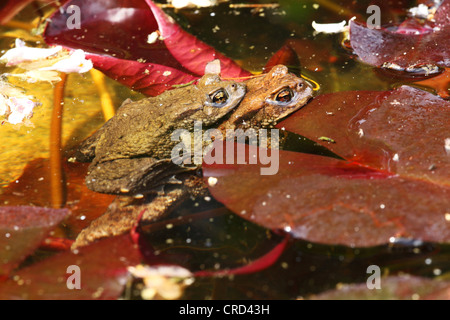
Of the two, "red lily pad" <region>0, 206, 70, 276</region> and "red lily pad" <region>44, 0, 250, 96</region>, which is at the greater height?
"red lily pad" <region>44, 0, 250, 96</region>

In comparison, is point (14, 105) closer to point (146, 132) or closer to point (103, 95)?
point (103, 95)

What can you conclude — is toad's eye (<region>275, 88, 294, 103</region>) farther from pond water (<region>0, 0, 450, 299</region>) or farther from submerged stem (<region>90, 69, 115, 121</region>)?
submerged stem (<region>90, 69, 115, 121</region>)

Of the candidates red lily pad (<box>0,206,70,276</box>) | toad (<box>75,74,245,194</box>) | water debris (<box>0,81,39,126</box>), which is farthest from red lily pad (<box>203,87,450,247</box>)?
water debris (<box>0,81,39,126</box>)

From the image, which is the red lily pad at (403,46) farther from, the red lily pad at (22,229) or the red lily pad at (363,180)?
the red lily pad at (22,229)

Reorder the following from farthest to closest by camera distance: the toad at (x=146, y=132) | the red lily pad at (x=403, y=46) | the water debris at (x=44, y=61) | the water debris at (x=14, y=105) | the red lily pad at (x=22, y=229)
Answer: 1. the water debris at (x=44, y=61)
2. the water debris at (x=14, y=105)
3. the red lily pad at (x=403, y=46)
4. the toad at (x=146, y=132)
5. the red lily pad at (x=22, y=229)

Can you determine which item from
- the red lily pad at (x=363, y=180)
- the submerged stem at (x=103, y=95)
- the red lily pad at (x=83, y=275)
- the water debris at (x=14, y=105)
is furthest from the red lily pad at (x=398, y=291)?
the water debris at (x=14, y=105)

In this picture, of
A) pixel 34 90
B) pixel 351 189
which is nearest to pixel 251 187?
pixel 351 189
